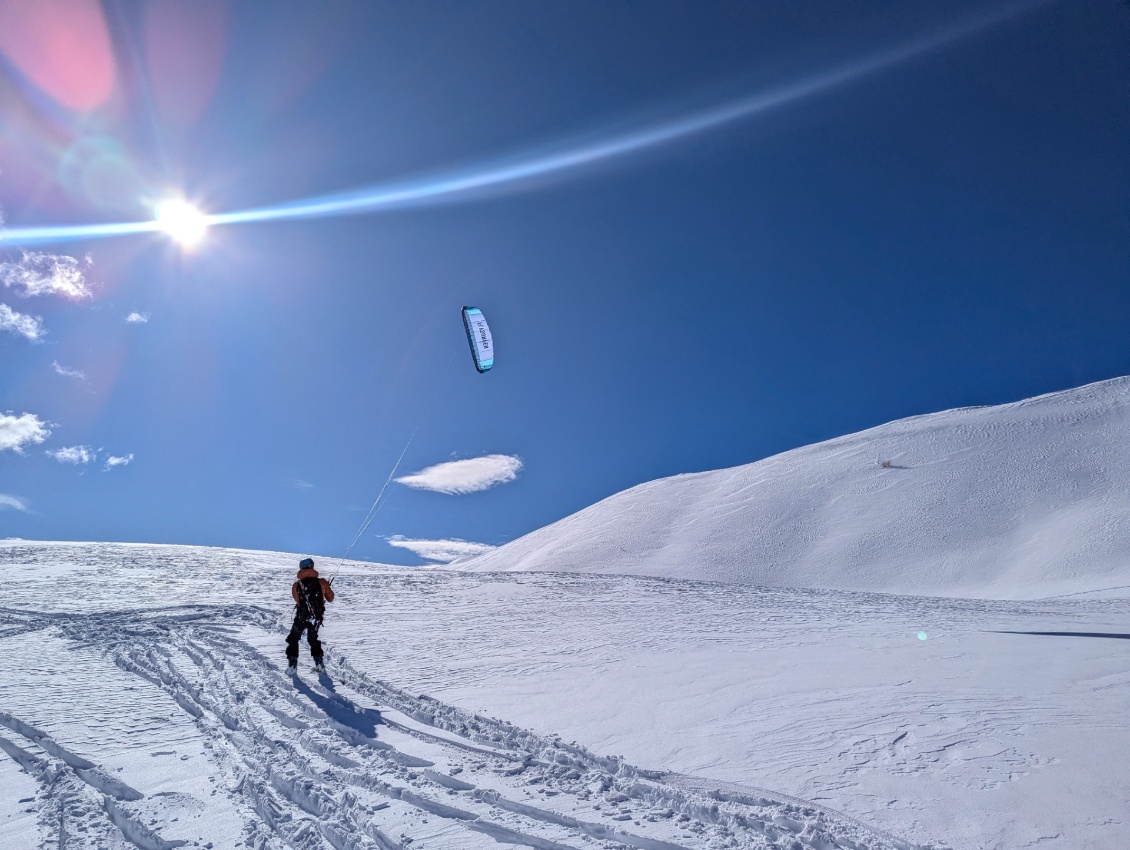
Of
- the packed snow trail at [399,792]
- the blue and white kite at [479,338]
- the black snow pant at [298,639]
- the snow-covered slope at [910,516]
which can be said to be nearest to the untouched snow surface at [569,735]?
the packed snow trail at [399,792]

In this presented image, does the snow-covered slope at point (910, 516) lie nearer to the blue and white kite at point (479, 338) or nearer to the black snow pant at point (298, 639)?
the blue and white kite at point (479, 338)

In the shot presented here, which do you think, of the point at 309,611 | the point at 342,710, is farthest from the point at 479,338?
the point at 342,710

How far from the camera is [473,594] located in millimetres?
16844

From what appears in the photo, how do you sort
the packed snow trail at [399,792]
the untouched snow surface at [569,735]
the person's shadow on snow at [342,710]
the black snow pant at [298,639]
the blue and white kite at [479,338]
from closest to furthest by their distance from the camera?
the packed snow trail at [399,792], the untouched snow surface at [569,735], the person's shadow on snow at [342,710], the black snow pant at [298,639], the blue and white kite at [479,338]

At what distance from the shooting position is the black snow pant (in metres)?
9.16

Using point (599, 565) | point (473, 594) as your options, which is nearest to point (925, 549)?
point (599, 565)

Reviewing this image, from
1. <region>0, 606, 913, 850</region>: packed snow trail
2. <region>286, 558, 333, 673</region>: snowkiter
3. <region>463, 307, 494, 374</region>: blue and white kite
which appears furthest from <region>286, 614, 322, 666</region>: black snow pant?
<region>463, 307, 494, 374</region>: blue and white kite

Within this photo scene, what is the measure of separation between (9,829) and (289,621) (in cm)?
889

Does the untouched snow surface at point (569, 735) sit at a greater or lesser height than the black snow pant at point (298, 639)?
lesser

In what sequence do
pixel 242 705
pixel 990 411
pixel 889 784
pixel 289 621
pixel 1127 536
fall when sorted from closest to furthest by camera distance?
pixel 889 784
pixel 242 705
pixel 289 621
pixel 1127 536
pixel 990 411

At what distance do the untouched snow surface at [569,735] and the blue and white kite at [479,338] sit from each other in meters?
8.60

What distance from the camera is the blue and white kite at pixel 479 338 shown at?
19.1 m

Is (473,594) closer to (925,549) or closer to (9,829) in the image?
(9,829)

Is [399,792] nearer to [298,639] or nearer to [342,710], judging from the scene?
[342,710]
